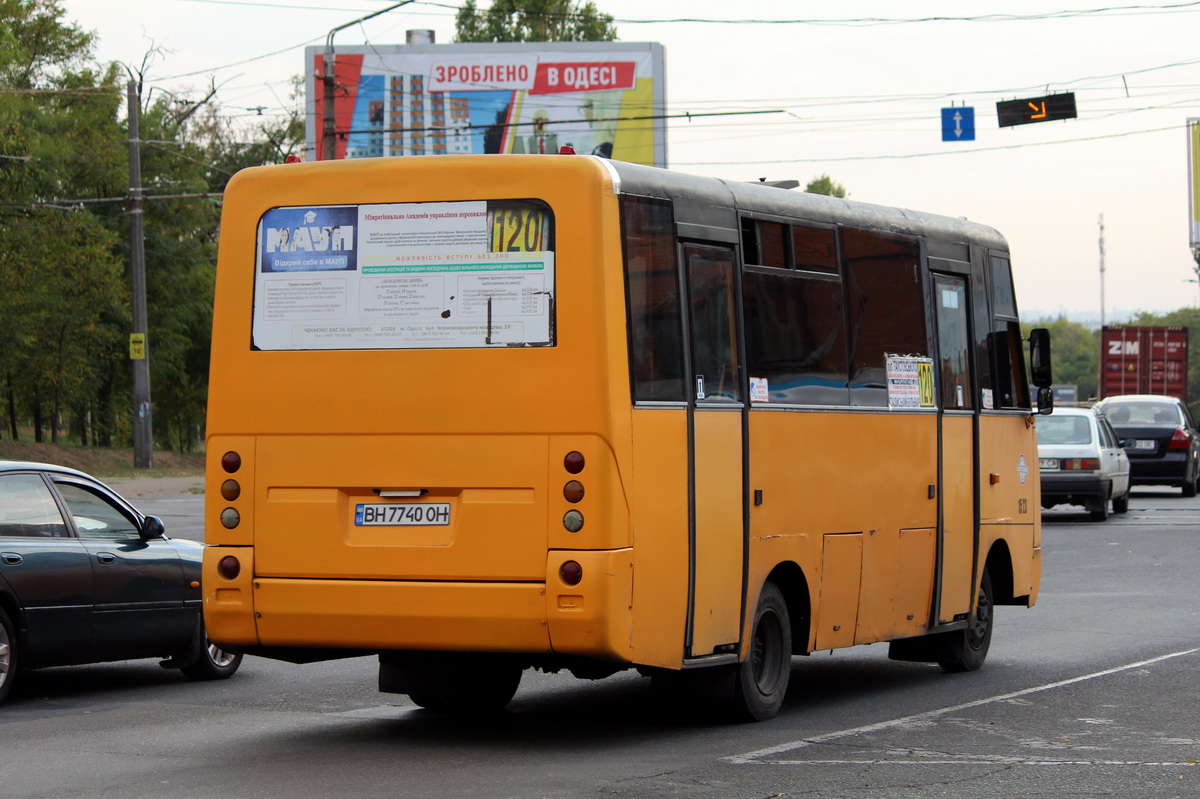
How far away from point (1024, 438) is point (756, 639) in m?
4.20

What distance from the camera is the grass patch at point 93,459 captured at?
42.3 meters

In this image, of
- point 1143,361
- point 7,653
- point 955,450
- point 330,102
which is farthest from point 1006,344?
point 1143,361

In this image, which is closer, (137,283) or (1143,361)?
(137,283)

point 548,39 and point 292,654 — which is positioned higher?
point 548,39

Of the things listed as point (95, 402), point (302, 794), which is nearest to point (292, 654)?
point (302, 794)

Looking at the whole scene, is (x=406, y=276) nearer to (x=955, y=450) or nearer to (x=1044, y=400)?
(x=955, y=450)

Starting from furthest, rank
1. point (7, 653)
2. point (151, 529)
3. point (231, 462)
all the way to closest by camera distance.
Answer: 1. point (151, 529)
2. point (7, 653)
3. point (231, 462)

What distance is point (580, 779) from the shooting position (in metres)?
7.78

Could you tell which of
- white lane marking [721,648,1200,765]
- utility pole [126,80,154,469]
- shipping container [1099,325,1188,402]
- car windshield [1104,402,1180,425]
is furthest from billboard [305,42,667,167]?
white lane marking [721,648,1200,765]

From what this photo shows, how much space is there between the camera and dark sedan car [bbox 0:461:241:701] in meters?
10.6

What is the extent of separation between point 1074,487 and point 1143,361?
22903 mm

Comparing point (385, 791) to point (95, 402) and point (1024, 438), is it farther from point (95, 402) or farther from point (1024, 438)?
point (95, 402)

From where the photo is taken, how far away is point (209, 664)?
39.2ft

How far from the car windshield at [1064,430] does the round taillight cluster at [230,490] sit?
19678 millimetres
